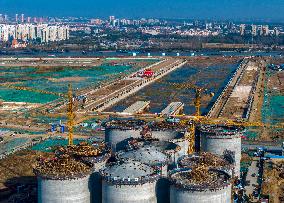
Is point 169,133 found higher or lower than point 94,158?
higher

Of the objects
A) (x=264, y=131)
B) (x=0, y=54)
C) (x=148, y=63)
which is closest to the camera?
(x=264, y=131)

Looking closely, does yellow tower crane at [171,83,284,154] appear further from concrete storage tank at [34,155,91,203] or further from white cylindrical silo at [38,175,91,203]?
white cylindrical silo at [38,175,91,203]

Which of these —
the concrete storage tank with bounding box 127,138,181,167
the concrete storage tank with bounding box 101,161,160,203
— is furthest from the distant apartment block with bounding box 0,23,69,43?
the concrete storage tank with bounding box 101,161,160,203

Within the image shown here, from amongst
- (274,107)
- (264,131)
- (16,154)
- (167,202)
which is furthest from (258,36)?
(167,202)

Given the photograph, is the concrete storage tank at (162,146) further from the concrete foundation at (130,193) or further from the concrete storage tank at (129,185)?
the concrete foundation at (130,193)

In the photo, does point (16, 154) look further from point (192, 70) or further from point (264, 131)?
point (192, 70)

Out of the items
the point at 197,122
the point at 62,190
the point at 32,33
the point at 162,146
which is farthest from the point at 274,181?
the point at 32,33

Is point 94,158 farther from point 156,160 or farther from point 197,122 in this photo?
point 197,122
